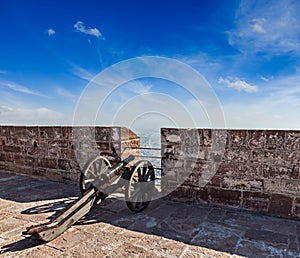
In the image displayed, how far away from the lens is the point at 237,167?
3.33 metres

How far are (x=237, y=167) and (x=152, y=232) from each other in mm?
1494

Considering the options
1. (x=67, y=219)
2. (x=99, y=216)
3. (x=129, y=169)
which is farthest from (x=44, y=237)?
(x=129, y=169)

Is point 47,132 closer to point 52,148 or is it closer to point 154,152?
point 52,148

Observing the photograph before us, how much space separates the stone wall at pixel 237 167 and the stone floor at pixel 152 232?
7.5 inches

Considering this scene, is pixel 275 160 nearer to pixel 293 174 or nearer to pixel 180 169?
pixel 293 174

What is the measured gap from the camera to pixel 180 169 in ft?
12.0

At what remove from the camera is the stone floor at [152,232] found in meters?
2.24

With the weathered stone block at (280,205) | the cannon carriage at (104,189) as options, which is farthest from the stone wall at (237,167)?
the cannon carriage at (104,189)

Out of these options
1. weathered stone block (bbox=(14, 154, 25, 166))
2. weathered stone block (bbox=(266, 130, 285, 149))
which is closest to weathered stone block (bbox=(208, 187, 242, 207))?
weathered stone block (bbox=(266, 130, 285, 149))

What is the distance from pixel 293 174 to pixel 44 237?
292cm

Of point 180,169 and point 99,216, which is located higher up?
point 180,169

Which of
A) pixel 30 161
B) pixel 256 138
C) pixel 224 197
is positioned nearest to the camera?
pixel 256 138

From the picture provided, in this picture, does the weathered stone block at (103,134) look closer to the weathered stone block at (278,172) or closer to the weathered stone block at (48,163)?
the weathered stone block at (48,163)

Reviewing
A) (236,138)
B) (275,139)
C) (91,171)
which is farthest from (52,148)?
(275,139)
